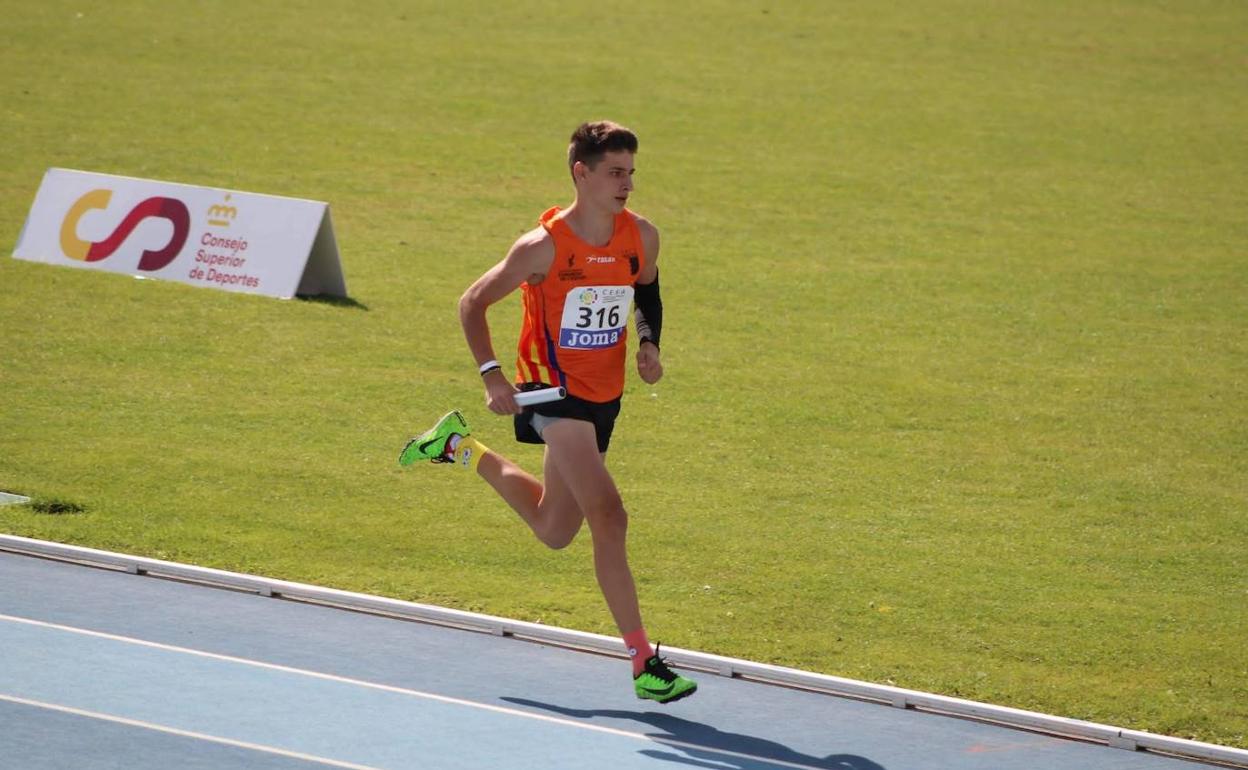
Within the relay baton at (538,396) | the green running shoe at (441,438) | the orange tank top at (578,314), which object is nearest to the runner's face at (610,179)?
the orange tank top at (578,314)

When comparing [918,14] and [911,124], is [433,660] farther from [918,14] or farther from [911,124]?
[918,14]

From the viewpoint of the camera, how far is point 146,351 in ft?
39.2

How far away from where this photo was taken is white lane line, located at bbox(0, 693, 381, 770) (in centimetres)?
Result: 574

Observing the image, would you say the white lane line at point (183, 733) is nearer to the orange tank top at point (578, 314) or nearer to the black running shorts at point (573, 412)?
the black running shorts at point (573, 412)

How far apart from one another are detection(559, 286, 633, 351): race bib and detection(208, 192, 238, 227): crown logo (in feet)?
25.4

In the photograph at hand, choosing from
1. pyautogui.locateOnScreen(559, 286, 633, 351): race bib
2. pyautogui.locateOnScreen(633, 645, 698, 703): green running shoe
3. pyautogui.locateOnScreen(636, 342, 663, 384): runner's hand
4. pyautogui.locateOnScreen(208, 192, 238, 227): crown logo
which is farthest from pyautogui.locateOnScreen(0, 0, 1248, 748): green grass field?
pyautogui.locateOnScreen(559, 286, 633, 351): race bib

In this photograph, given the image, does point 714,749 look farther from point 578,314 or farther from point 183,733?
point 183,733

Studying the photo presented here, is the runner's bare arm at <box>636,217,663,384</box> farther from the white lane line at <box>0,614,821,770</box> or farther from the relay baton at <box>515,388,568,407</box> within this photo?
the white lane line at <box>0,614,821,770</box>

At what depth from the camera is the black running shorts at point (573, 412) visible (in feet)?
21.7

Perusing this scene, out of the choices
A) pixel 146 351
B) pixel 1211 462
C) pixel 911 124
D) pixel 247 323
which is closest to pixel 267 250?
pixel 247 323

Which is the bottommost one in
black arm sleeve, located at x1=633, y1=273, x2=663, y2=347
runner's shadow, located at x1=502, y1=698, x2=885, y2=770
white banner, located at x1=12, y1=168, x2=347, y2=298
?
runner's shadow, located at x1=502, y1=698, x2=885, y2=770

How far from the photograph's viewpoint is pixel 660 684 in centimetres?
626

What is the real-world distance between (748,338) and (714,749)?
7440 mm

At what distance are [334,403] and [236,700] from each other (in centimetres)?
485
